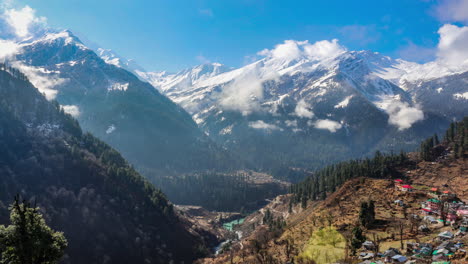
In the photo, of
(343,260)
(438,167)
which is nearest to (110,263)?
(343,260)

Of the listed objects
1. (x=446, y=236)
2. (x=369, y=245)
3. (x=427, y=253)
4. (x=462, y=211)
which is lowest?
(x=369, y=245)

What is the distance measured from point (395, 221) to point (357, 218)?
53.3 ft

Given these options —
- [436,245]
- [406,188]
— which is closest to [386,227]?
[436,245]

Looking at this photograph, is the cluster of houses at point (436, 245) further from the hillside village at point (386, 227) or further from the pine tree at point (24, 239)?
the pine tree at point (24, 239)

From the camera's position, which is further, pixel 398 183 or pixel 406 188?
pixel 398 183

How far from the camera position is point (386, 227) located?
114 metres

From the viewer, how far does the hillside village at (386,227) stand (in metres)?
83.5

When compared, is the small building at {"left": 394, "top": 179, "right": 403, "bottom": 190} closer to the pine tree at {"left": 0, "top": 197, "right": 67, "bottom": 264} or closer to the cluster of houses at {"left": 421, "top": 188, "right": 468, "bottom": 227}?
the cluster of houses at {"left": 421, "top": 188, "right": 468, "bottom": 227}

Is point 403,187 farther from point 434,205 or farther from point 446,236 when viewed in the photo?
point 446,236

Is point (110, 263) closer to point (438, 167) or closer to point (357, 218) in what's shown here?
point (357, 218)

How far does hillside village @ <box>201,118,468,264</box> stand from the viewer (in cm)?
8350

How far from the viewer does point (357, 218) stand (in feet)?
428

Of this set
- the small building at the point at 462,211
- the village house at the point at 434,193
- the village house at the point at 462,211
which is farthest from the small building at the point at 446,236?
the village house at the point at 434,193

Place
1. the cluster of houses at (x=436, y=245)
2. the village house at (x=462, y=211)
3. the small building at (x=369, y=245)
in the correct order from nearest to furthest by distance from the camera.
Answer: the cluster of houses at (x=436, y=245)
the small building at (x=369, y=245)
the village house at (x=462, y=211)
